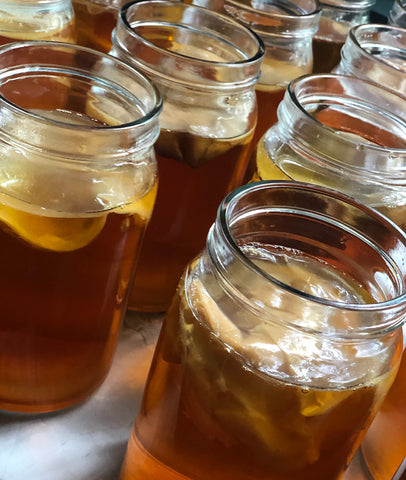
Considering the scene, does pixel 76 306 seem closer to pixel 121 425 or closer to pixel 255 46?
pixel 121 425

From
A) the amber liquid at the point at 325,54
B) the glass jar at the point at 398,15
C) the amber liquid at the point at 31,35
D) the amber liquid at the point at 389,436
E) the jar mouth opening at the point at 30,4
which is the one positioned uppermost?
the jar mouth opening at the point at 30,4

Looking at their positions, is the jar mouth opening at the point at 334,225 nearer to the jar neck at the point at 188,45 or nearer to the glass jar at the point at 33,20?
the jar neck at the point at 188,45

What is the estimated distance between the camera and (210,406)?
45 cm

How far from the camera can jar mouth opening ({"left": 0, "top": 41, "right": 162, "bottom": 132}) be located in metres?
0.56

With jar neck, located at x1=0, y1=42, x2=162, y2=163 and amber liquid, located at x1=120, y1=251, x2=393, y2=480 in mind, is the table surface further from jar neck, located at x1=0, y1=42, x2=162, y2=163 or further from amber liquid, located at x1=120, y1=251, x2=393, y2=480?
jar neck, located at x1=0, y1=42, x2=162, y2=163

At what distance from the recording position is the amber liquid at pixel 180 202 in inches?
24.8

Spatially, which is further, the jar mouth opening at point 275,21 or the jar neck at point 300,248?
the jar mouth opening at point 275,21

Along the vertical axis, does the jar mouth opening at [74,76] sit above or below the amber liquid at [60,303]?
above

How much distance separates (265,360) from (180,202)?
26 cm

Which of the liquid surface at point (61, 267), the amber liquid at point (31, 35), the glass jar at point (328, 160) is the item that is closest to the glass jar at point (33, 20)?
the amber liquid at point (31, 35)

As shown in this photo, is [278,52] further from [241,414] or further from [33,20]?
[241,414]

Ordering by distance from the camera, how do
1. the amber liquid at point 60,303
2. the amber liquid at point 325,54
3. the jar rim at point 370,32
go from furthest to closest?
the amber liquid at point 325,54, the jar rim at point 370,32, the amber liquid at point 60,303

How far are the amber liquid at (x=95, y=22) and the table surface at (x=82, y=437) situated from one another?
351mm

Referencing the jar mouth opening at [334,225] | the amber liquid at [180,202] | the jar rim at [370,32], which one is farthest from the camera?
the jar rim at [370,32]
